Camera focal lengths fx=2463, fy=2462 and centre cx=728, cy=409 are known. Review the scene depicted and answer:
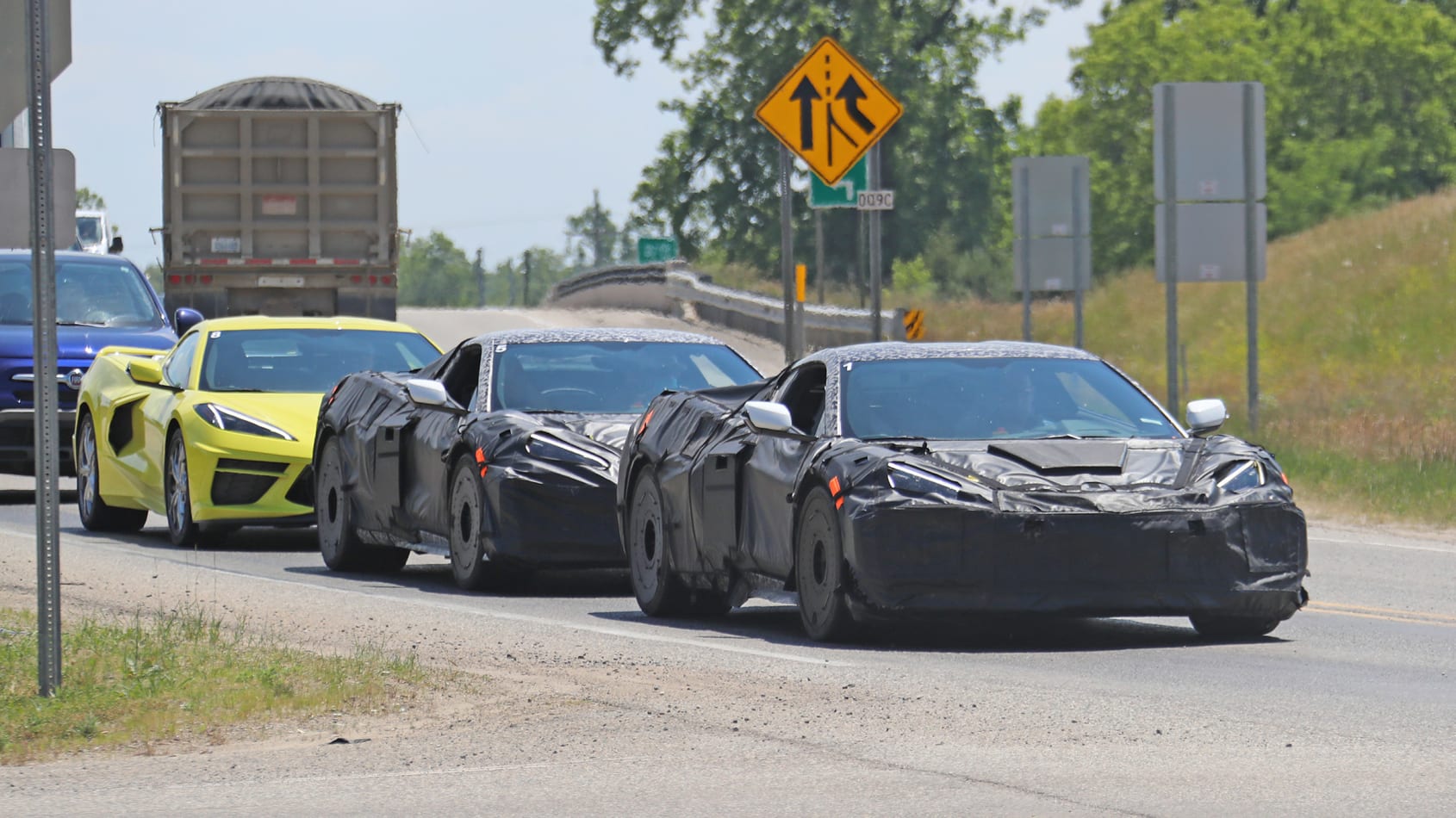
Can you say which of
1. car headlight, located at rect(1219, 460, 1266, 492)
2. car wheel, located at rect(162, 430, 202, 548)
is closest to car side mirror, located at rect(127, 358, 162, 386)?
car wheel, located at rect(162, 430, 202, 548)

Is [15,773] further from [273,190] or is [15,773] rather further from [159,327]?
[273,190]

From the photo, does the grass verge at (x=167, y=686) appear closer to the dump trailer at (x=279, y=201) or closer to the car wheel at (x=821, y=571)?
the car wheel at (x=821, y=571)

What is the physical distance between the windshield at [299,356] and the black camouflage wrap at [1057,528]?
6.77 meters

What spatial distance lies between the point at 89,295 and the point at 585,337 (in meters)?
8.16

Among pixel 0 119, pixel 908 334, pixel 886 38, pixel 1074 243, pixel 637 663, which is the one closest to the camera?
pixel 637 663

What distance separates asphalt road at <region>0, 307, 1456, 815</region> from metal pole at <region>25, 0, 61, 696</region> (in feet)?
2.90

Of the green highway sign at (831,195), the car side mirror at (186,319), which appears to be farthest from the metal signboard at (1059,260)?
the car side mirror at (186,319)

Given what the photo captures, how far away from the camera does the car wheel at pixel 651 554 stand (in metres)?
12.0

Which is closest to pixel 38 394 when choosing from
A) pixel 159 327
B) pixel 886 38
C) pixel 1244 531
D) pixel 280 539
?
pixel 1244 531

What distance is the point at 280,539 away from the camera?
17.6m

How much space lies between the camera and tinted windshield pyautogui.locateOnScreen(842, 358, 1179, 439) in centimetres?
1105

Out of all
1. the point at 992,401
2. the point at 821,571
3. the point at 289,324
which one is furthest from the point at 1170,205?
the point at 821,571

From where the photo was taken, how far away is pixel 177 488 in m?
16.6

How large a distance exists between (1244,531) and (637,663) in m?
2.64
